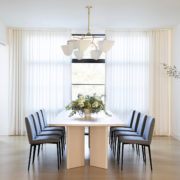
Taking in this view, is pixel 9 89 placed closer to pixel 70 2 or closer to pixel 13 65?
pixel 13 65

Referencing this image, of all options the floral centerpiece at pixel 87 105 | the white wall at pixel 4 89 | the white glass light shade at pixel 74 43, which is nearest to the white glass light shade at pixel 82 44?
the white glass light shade at pixel 74 43

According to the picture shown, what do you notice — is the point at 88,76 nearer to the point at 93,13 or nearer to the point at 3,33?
the point at 93,13

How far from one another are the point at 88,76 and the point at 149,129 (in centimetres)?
339

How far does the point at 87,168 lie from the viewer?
3938mm

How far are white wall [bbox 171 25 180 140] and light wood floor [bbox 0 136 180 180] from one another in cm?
110

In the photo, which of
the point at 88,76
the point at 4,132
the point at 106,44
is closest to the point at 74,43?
the point at 106,44

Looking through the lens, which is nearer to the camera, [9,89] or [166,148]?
[166,148]

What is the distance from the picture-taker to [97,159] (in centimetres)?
401

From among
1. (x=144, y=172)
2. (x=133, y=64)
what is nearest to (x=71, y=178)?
(x=144, y=172)

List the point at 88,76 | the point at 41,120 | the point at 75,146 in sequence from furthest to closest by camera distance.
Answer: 1. the point at 88,76
2. the point at 41,120
3. the point at 75,146

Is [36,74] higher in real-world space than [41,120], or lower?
higher

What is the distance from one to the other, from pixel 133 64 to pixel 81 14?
2.16 meters

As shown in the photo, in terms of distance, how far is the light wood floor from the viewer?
11.7 feet

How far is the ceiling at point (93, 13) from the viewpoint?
464cm
